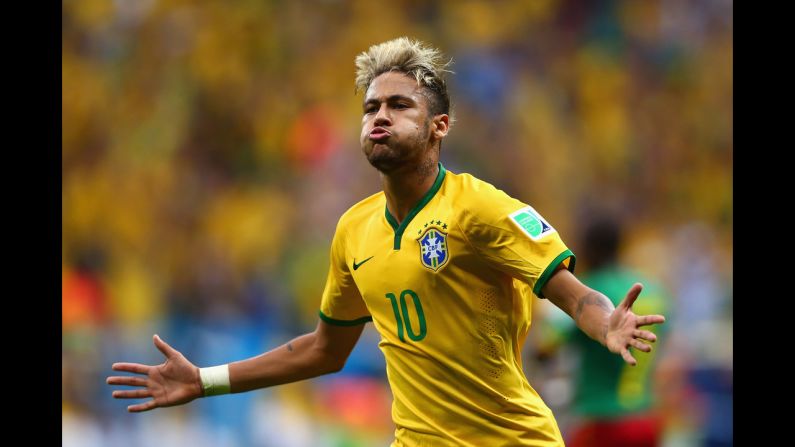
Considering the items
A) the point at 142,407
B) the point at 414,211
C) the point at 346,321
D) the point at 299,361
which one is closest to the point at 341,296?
the point at 346,321

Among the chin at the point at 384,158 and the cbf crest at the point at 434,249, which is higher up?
the chin at the point at 384,158

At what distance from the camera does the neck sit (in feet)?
→ 13.2

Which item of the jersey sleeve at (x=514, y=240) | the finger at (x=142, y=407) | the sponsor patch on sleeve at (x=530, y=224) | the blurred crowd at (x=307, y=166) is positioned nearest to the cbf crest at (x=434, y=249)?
the jersey sleeve at (x=514, y=240)

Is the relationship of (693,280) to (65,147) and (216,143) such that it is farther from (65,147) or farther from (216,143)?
(65,147)

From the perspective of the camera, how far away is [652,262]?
8531mm

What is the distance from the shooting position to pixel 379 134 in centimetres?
397

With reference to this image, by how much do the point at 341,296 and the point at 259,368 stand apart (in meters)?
0.53

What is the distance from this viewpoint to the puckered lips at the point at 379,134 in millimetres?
3963

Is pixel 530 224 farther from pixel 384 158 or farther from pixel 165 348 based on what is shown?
pixel 165 348

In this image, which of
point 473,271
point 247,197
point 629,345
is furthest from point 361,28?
point 629,345

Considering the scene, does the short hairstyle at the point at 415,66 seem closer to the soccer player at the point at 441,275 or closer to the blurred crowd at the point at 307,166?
the soccer player at the point at 441,275

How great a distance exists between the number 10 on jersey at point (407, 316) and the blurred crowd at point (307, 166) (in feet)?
12.6

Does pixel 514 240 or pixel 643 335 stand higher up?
pixel 514 240

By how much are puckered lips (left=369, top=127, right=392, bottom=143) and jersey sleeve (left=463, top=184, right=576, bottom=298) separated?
1.50ft
